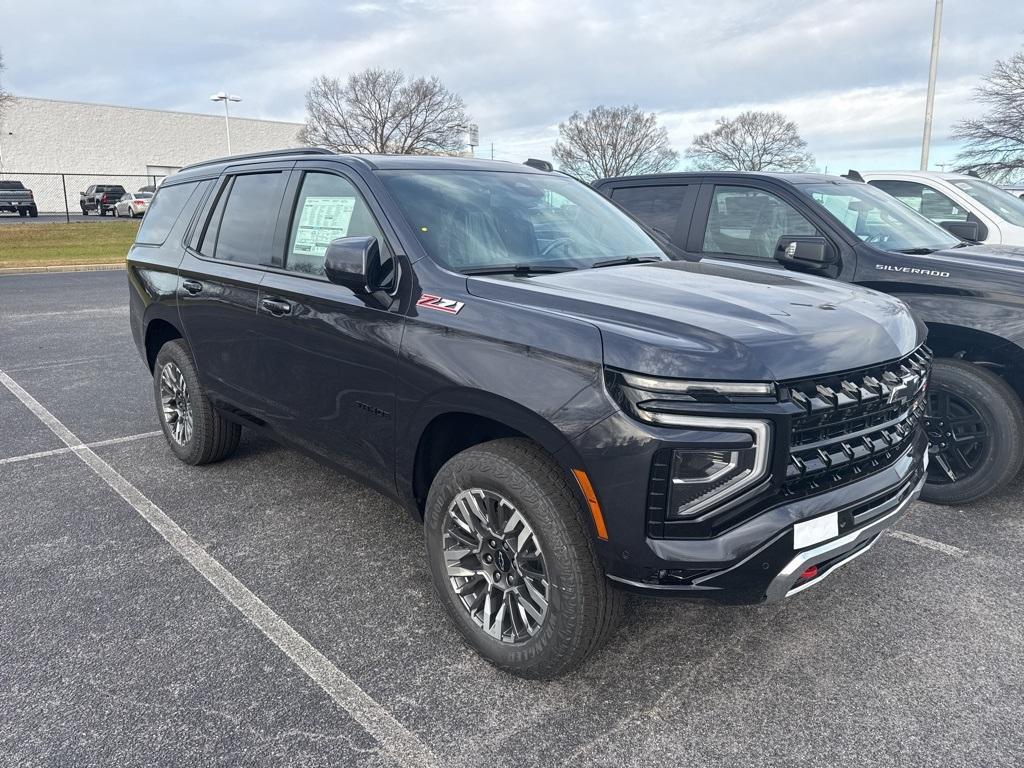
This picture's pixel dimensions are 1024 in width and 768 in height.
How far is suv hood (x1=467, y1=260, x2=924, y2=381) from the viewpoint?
7.70 ft

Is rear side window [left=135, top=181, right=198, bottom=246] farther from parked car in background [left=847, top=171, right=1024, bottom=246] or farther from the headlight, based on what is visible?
parked car in background [left=847, top=171, right=1024, bottom=246]

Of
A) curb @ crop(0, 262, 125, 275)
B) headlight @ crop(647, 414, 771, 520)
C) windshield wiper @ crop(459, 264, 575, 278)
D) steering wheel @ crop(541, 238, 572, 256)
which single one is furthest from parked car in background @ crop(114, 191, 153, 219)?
headlight @ crop(647, 414, 771, 520)

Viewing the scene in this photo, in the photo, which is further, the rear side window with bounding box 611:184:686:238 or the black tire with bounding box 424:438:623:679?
the rear side window with bounding box 611:184:686:238

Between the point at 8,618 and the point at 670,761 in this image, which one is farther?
the point at 8,618

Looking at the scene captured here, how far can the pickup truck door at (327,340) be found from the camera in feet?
10.5

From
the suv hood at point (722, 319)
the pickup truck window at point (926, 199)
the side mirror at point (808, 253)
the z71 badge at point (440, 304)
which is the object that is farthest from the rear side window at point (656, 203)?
the z71 badge at point (440, 304)

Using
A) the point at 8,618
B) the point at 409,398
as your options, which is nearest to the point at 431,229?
the point at 409,398

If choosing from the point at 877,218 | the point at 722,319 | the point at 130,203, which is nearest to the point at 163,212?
the point at 722,319

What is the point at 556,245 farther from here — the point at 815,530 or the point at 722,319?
the point at 815,530

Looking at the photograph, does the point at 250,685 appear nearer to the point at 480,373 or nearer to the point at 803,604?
the point at 480,373

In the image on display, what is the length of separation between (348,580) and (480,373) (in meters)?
1.41

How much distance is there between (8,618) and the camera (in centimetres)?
319

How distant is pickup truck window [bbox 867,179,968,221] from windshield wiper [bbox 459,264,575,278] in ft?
16.4

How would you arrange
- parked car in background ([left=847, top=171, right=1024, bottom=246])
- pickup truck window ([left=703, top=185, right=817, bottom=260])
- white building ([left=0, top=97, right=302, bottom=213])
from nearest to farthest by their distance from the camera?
pickup truck window ([left=703, top=185, right=817, bottom=260]), parked car in background ([left=847, top=171, right=1024, bottom=246]), white building ([left=0, top=97, right=302, bottom=213])
